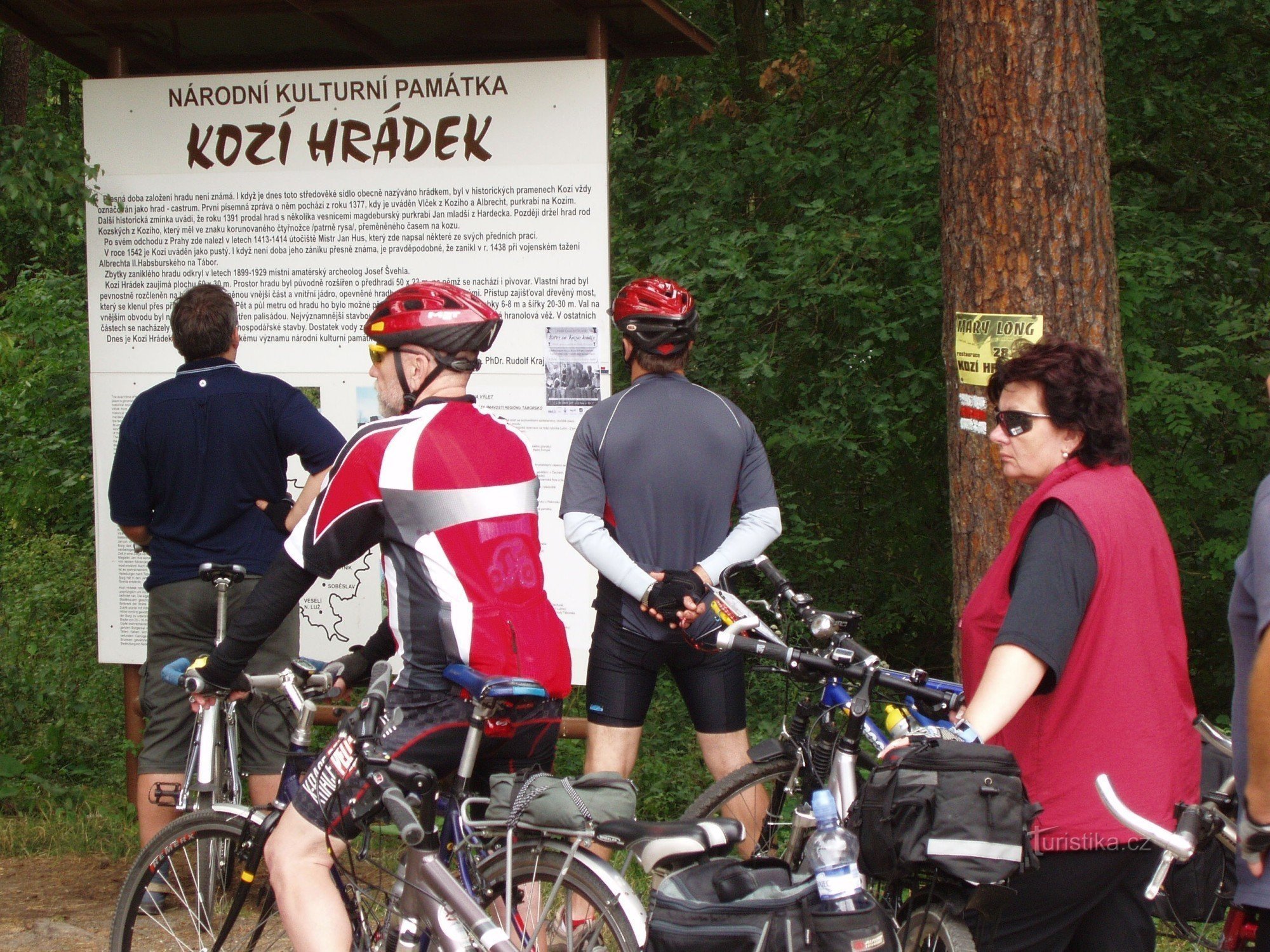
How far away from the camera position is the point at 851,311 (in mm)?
6617

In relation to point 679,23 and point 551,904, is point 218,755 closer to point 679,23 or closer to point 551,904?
point 551,904

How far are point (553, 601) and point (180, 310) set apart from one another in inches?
69.4

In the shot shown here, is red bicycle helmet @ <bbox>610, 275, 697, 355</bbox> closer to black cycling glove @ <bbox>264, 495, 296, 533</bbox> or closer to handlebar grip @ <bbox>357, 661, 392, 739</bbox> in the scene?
black cycling glove @ <bbox>264, 495, 296, 533</bbox>

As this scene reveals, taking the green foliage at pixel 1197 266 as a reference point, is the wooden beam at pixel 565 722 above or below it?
below

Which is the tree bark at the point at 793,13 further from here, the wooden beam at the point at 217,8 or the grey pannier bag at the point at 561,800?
the grey pannier bag at the point at 561,800

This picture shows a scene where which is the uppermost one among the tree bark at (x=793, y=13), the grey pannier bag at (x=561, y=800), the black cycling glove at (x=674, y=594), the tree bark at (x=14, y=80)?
the tree bark at (x=14, y=80)

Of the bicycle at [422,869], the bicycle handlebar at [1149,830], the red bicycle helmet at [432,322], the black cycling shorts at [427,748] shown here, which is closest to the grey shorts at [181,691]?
the bicycle at [422,869]

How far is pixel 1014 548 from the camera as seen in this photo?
274 cm

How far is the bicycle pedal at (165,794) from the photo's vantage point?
422 cm

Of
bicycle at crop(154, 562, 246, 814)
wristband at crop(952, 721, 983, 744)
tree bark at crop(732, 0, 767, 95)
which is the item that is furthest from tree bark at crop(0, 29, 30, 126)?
wristband at crop(952, 721, 983, 744)

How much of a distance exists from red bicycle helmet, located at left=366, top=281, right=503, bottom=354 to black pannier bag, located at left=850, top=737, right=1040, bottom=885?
4.78 ft

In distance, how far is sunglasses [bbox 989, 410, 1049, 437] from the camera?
285 centimetres

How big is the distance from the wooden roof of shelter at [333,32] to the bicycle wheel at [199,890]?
3.35 metres

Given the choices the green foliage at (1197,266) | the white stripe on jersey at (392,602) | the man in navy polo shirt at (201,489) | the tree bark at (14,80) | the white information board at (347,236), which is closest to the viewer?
the white stripe on jersey at (392,602)
